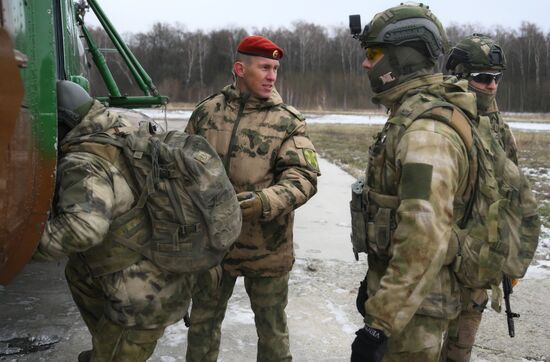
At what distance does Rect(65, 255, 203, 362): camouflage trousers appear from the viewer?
7.25 feet

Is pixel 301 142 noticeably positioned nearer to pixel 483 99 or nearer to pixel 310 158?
pixel 310 158

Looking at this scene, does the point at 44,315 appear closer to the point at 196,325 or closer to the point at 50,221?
the point at 196,325

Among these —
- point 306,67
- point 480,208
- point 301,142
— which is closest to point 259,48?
point 301,142

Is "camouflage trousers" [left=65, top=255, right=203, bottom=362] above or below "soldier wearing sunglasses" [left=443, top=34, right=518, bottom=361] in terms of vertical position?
below

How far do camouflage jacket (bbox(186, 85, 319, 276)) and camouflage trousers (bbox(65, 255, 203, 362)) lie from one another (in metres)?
0.52

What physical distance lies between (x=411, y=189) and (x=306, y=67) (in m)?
55.3

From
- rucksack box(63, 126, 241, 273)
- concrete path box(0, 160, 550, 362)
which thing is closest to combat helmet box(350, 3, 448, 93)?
rucksack box(63, 126, 241, 273)

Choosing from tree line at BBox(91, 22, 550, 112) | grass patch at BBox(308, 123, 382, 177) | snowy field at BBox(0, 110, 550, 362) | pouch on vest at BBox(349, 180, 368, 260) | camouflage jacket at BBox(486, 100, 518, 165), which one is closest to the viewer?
pouch on vest at BBox(349, 180, 368, 260)

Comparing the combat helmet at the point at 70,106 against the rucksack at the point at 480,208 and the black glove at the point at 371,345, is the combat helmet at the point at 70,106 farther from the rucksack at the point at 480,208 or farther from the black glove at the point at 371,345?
the black glove at the point at 371,345

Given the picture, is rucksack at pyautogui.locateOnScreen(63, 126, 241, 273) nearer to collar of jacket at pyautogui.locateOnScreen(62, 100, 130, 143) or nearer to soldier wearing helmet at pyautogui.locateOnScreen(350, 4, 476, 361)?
collar of jacket at pyautogui.locateOnScreen(62, 100, 130, 143)

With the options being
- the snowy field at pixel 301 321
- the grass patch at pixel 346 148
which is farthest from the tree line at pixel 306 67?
the snowy field at pixel 301 321

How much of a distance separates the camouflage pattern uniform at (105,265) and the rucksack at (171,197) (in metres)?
0.04

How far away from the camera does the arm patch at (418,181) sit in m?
1.76

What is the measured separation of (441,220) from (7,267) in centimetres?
140
